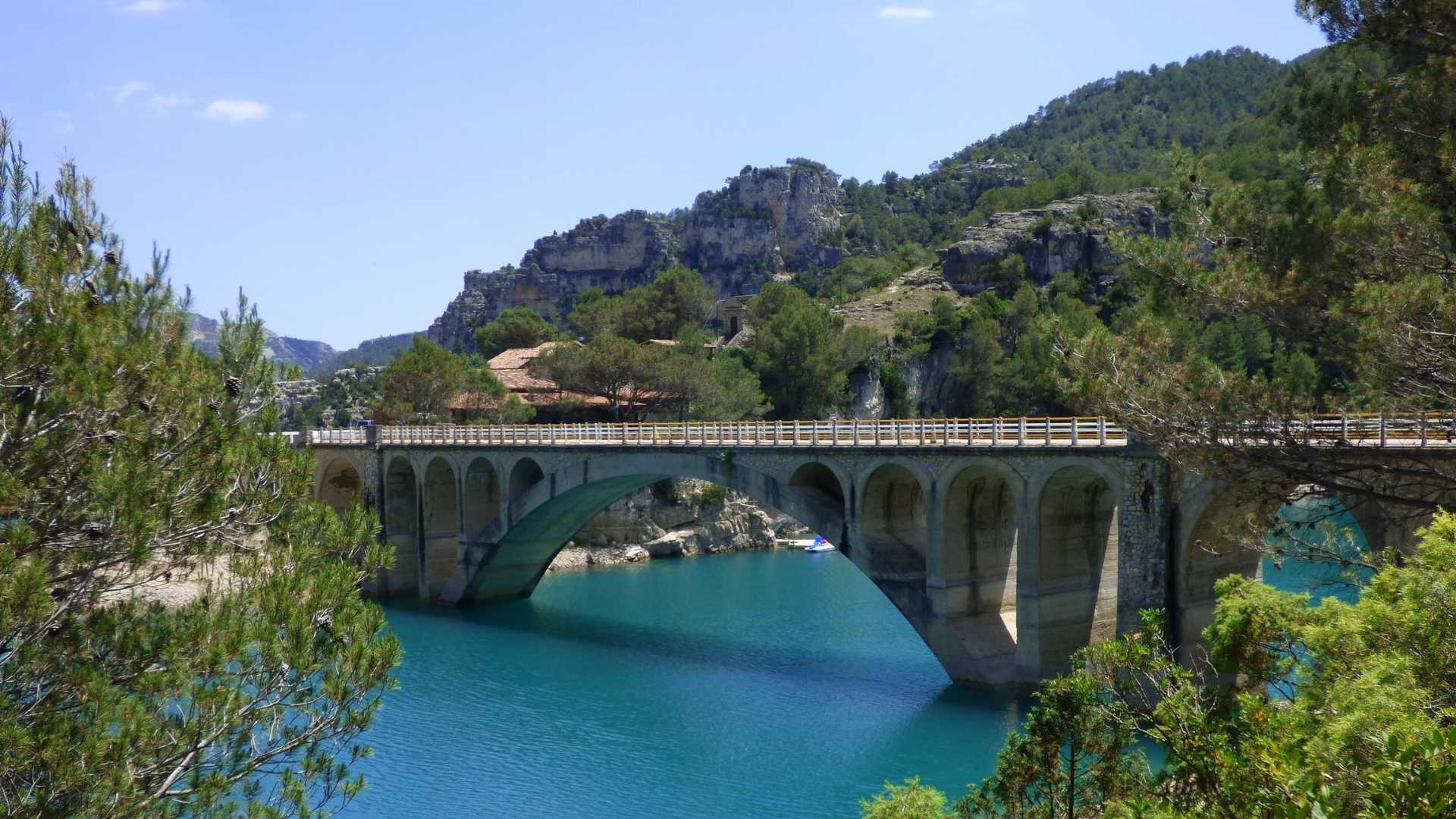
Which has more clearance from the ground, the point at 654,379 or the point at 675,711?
the point at 654,379

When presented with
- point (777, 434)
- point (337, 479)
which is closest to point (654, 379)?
point (337, 479)

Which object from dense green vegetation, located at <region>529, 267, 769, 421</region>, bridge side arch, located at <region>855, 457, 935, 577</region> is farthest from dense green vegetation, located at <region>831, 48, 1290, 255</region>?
bridge side arch, located at <region>855, 457, 935, 577</region>

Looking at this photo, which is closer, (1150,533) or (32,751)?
(32,751)

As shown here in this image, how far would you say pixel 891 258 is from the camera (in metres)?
124

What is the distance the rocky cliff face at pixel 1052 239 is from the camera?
80.9 metres

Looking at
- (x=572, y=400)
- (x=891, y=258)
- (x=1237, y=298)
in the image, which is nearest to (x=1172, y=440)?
(x=1237, y=298)

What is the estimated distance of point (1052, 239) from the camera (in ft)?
267

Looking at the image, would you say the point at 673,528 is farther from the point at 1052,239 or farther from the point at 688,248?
the point at 688,248

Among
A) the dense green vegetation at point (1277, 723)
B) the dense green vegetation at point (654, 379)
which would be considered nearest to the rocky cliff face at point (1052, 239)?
the dense green vegetation at point (654, 379)

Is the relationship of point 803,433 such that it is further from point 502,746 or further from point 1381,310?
point 1381,310

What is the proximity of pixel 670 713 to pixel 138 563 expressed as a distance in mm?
21124

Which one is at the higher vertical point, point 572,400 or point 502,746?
point 572,400

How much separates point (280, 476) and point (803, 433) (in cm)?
2267

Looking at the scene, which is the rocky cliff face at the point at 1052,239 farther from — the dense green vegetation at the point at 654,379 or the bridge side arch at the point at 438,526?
the bridge side arch at the point at 438,526
